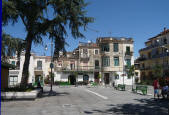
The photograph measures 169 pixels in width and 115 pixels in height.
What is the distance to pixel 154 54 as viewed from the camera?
60.5 meters

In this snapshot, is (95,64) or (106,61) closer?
(106,61)

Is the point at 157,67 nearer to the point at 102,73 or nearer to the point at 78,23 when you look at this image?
the point at 102,73

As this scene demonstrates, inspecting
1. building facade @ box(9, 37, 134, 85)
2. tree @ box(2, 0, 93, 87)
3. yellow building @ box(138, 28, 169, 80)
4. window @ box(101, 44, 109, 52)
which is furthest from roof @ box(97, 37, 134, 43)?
tree @ box(2, 0, 93, 87)

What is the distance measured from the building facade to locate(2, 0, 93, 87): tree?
34.4 metres

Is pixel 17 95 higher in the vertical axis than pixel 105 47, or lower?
lower

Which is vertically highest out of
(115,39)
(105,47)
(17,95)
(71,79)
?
(115,39)

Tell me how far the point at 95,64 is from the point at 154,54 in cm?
1660

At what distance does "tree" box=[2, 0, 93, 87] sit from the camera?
19.2 m

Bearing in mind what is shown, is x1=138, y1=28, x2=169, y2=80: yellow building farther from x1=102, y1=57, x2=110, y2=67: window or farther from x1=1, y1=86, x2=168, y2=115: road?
x1=1, y1=86, x2=168, y2=115: road

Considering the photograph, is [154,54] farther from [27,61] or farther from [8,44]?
[8,44]

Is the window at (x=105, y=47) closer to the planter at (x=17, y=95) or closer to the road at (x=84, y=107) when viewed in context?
the road at (x=84, y=107)

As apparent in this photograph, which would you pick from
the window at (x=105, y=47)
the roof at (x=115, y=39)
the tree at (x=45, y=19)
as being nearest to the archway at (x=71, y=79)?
the window at (x=105, y=47)

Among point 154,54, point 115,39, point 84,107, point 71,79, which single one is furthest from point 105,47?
point 84,107

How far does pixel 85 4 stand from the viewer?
2117cm
